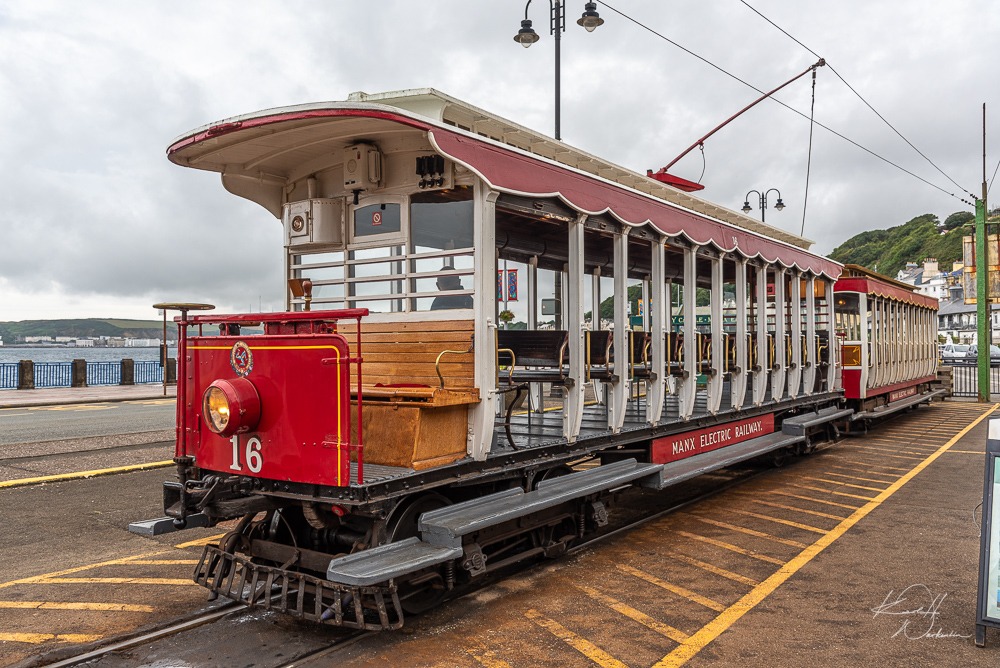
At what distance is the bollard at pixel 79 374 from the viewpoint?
28703mm

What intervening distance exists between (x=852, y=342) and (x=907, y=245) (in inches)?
4373

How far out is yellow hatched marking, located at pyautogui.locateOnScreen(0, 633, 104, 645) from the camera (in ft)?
14.9

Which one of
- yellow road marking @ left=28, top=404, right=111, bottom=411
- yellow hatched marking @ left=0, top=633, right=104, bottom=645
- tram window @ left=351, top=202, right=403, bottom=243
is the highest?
tram window @ left=351, top=202, right=403, bottom=243

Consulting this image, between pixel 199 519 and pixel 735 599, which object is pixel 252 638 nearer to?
pixel 199 519

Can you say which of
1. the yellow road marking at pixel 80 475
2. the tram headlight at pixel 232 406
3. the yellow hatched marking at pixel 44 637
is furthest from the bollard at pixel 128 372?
the tram headlight at pixel 232 406

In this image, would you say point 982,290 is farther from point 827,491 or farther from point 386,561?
point 386,561

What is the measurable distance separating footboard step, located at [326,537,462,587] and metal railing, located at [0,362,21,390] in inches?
1120

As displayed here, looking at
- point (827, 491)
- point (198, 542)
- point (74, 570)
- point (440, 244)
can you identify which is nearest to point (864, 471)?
point (827, 491)

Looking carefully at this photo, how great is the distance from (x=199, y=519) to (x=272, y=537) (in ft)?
1.62

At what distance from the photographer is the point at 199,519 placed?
16.6ft

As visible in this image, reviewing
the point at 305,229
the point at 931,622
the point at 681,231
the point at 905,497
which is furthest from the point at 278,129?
the point at 905,497

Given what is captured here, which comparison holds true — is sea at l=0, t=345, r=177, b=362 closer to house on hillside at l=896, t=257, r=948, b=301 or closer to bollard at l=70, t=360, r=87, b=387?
bollard at l=70, t=360, r=87, b=387

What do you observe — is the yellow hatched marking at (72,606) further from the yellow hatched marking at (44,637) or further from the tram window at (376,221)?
the tram window at (376,221)

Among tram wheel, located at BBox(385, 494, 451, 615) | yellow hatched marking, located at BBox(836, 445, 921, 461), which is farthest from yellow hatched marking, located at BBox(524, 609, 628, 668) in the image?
yellow hatched marking, located at BBox(836, 445, 921, 461)
